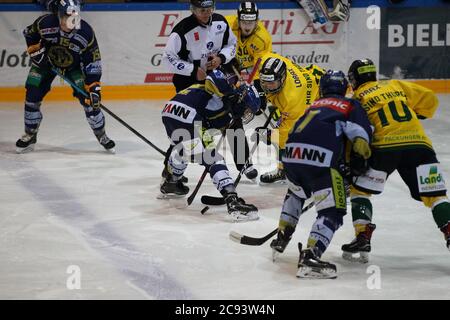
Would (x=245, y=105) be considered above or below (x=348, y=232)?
above

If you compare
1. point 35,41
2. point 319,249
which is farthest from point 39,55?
point 319,249

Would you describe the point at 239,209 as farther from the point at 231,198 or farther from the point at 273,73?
the point at 273,73

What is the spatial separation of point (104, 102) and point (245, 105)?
13.7 ft

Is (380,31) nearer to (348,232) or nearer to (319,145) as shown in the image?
(348,232)

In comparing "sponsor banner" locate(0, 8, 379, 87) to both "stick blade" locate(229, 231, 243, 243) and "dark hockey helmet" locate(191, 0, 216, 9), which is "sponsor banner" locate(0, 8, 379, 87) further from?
"stick blade" locate(229, 231, 243, 243)

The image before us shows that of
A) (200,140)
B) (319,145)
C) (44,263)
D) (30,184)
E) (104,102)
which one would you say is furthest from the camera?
(104,102)

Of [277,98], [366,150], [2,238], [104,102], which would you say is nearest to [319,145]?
[366,150]

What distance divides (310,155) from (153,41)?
5.85 m

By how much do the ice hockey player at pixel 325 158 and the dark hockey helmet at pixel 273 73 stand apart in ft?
4.03

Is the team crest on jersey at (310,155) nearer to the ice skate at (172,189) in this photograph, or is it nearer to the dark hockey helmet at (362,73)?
the dark hockey helmet at (362,73)

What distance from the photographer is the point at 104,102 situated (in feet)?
33.0

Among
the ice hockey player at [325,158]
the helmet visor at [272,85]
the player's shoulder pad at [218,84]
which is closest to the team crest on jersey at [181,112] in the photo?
the player's shoulder pad at [218,84]

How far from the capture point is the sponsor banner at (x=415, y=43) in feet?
33.7

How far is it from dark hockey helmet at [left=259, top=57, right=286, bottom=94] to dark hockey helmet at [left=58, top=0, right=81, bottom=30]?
2151 millimetres
